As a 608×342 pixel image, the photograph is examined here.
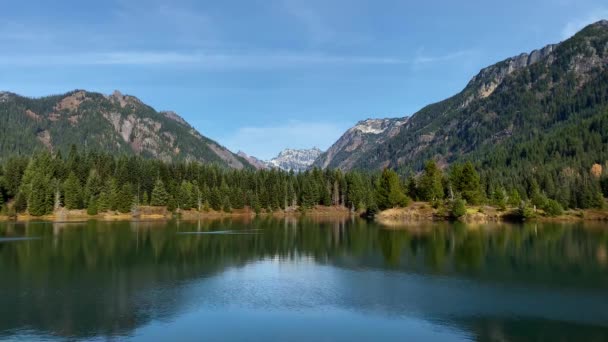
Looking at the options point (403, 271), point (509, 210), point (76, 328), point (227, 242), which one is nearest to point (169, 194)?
Result: point (227, 242)

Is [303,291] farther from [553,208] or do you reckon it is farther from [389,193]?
[553,208]

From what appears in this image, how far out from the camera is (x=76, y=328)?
111ft

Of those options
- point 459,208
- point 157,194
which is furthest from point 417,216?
point 157,194

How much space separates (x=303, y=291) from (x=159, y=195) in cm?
15822

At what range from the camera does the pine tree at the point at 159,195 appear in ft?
635

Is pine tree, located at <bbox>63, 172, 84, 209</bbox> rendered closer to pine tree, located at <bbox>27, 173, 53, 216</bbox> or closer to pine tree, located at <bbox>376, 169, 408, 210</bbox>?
pine tree, located at <bbox>27, 173, 53, 216</bbox>

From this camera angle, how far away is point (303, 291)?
48.0 metres

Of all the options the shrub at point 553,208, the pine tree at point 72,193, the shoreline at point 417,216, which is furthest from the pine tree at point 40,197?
the shrub at point 553,208

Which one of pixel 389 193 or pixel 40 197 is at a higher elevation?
pixel 40 197

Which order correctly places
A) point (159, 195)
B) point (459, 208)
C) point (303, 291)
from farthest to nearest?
point (159, 195) → point (459, 208) → point (303, 291)

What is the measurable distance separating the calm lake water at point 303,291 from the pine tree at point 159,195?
106619 millimetres

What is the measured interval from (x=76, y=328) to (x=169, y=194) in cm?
17025

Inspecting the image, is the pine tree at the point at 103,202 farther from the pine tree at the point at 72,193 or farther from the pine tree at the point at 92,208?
the pine tree at the point at 72,193

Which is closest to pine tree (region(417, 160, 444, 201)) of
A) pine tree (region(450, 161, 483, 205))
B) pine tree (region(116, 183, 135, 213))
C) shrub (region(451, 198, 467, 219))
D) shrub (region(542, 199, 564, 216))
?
pine tree (region(450, 161, 483, 205))
